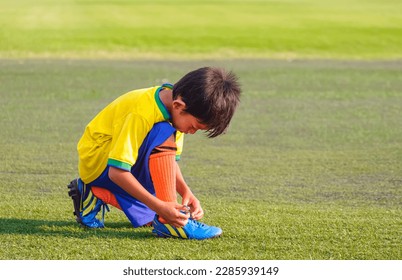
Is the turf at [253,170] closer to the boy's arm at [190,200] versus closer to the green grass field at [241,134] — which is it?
the green grass field at [241,134]

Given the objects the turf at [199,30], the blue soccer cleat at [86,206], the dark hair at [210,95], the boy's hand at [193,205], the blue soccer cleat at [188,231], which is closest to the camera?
the dark hair at [210,95]

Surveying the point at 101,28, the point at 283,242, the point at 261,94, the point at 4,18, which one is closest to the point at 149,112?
the point at 283,242

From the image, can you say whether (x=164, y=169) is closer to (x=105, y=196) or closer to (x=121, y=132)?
(x=121, y=132)

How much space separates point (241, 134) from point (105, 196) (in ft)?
16.8

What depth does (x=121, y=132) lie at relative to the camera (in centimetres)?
451

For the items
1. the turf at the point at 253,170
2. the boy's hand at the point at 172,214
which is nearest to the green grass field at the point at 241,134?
the turf at the point at 253,170

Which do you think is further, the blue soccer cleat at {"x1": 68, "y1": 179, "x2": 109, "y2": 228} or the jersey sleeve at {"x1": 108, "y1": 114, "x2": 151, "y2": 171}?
the blue soccer cleat at {"x1": 68, "y1": 179, "x2": 109, "y2": 228}

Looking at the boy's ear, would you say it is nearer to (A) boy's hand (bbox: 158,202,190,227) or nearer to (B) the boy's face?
(B) the boy's face

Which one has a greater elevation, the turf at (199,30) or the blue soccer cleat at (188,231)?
the blue soccer cleat at (188,231)

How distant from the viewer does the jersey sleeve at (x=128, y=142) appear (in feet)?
14.6

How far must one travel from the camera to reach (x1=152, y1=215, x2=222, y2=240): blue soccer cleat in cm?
468

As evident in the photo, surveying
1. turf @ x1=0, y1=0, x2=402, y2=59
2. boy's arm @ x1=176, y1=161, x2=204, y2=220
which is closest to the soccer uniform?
boy's arm @ x1=176, y1=161, x2=204, y2=220

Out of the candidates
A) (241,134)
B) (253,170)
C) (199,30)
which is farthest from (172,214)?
(199,30)
